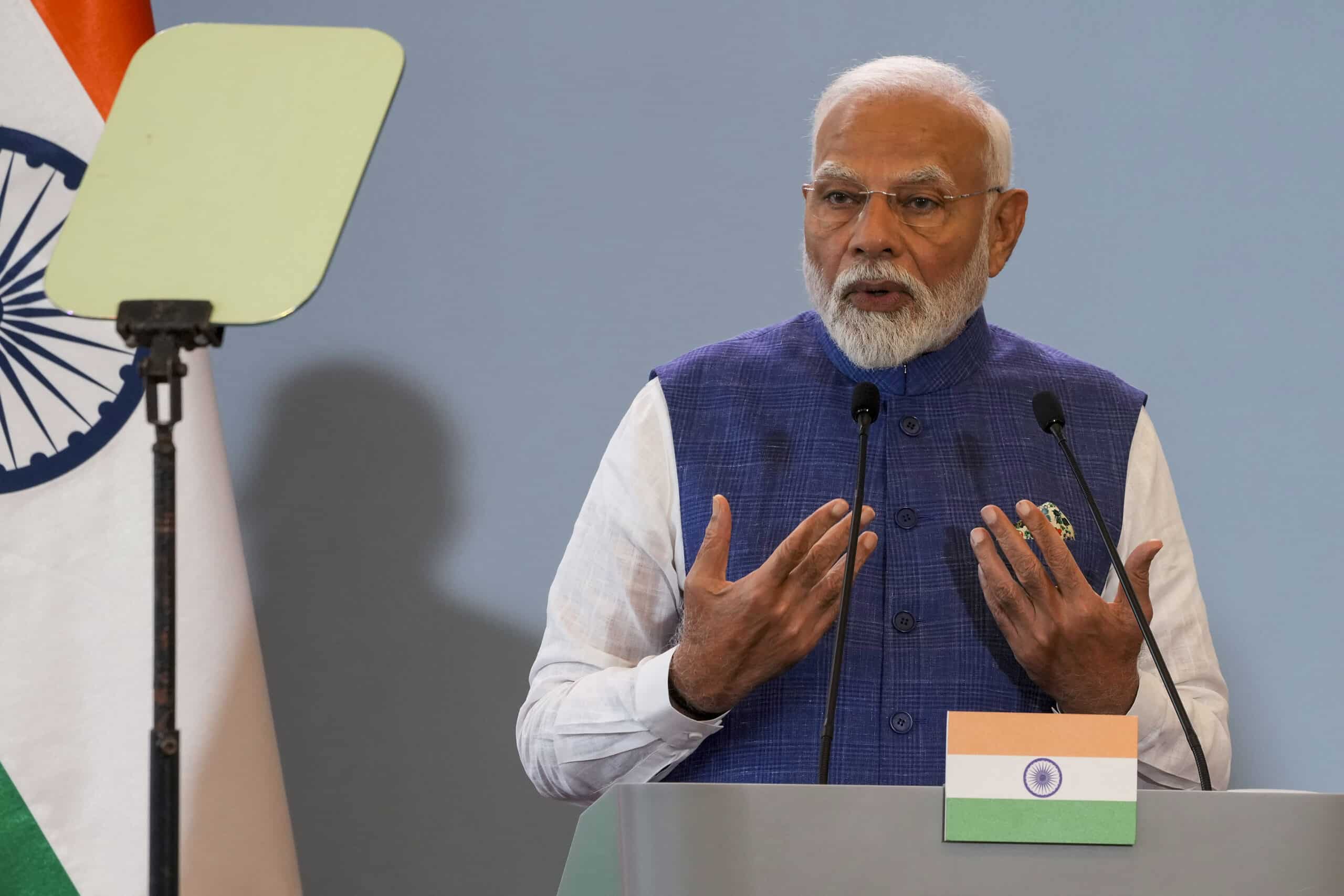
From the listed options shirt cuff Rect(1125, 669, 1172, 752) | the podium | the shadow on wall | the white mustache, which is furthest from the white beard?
the podium

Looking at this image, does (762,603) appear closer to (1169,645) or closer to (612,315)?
(1169,645)

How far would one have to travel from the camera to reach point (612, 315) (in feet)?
8.37

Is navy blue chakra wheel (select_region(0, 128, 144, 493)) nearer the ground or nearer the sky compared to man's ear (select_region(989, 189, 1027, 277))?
nearer the ground

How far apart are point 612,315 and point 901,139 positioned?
0.78 meters

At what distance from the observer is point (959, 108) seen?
6.40ft

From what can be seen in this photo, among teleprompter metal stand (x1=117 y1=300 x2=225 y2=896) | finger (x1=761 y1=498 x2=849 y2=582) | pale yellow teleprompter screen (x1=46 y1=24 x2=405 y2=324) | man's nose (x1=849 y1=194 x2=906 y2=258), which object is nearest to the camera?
teleprompter metal stand (x1=117 y1=300 x2=225 y2=896)

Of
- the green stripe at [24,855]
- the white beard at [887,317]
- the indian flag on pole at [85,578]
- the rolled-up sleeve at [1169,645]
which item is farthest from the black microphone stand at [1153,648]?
the green stripe at [24,855]

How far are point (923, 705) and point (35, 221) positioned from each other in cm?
135

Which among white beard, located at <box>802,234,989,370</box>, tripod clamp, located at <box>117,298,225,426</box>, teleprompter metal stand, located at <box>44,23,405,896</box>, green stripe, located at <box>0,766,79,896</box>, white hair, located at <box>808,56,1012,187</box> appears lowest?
green stripe, located at <box>0,766,79,896</box>

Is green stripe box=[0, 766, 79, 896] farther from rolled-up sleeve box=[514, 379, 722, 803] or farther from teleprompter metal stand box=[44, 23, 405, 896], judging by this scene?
teleprompter metal stand box=[44, 23, 405, 896]

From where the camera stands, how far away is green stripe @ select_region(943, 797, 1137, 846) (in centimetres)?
101

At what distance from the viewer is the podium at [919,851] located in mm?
1012

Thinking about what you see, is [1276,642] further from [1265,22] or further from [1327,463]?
[1265,22]

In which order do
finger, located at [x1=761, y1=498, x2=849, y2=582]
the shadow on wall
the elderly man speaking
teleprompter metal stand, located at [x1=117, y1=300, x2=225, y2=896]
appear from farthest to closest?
the shadow on wall
the elderly man speaking
finger, located at [x1=761, y1=498, x2=849, y2=582]
teleprompter metal stand, located at [x1=117, y1=300, x2=225, y2=896]
